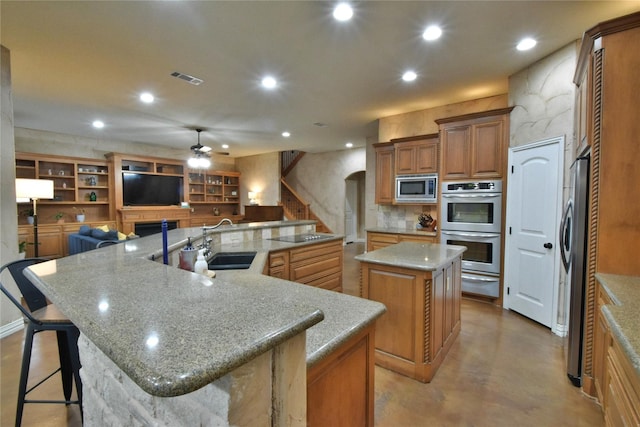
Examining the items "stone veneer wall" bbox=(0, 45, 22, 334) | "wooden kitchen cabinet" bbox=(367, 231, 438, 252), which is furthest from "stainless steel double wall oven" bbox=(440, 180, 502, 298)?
"stone veneer wall" bbox=(0, 45, 22, 334)

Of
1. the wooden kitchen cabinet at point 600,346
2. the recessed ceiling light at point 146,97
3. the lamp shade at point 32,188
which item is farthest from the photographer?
the recessed ceiling light at point 146,97

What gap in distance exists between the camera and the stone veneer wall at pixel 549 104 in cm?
284

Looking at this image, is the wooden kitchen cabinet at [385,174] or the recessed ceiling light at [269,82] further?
the wooden kitchen cabinet at [385,174]

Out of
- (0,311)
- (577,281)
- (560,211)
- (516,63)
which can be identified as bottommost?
(0,311)

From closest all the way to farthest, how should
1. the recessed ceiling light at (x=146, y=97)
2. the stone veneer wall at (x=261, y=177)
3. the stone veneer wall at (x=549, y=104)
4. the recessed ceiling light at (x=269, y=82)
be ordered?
the stone veneer wall at (x=549, y=104)
the recessed ceiling light at (x=269, y=82)
the recessed ceiling light at (x=146, y=97)
the stone veneer wall at (x=261, y=177)

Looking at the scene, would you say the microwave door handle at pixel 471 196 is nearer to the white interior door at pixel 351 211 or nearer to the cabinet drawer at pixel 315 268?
the cabinet drawer at pixel 315 268

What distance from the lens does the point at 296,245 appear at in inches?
124

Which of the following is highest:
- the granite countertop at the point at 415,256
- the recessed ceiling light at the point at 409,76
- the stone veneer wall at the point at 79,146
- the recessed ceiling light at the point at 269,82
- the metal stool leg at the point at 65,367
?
the recessed ceiling light at the point at 409,76

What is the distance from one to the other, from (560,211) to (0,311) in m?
5.71

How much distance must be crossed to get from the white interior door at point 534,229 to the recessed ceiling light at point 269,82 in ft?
10.1

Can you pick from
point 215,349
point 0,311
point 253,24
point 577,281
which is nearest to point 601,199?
point 577,281

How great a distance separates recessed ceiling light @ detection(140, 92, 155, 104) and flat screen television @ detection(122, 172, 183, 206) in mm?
3725

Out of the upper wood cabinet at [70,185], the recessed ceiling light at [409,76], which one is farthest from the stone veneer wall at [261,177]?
the recessed ceiling light at [409,76]

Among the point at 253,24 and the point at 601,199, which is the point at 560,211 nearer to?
the point at 601,199
